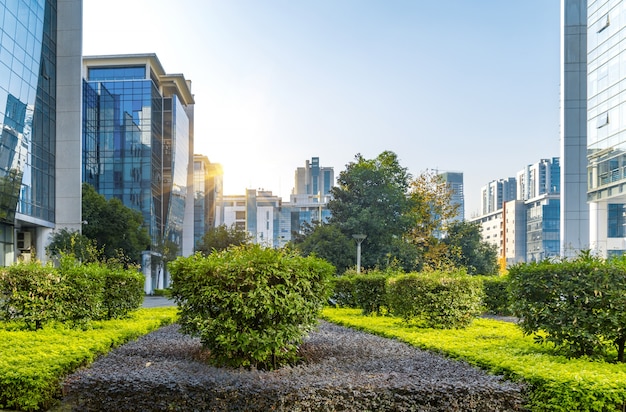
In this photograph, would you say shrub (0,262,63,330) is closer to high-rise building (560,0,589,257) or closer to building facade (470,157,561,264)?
high-rise building (560,0,589,257)

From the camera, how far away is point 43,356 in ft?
22.6

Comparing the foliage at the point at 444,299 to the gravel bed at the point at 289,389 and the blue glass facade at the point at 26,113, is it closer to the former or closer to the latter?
the gravel bed at the point at 289,389

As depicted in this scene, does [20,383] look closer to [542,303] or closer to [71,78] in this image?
[542,303]

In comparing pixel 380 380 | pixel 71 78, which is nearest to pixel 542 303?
pixel 380 380

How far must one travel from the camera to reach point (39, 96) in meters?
35.2

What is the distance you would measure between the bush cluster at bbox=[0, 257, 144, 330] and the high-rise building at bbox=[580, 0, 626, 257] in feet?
91.7

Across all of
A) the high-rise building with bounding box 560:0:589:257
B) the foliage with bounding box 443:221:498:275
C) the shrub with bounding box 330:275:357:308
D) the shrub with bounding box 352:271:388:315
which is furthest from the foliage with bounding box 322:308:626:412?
the high-rise building with bounding box 560:0:589:257

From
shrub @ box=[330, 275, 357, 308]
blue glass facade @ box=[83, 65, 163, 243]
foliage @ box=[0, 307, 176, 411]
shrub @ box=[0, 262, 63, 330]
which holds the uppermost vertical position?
blue glass facade @ box=[83, 65, 163, 243]

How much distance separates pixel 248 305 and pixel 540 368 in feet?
10.8

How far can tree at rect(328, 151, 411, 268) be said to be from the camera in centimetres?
3469

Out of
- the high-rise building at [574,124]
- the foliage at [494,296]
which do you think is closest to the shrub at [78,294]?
the foliage at [494,296]

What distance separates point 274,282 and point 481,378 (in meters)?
2.59

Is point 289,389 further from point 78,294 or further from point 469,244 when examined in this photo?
point 469,244

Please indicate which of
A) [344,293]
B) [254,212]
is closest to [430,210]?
[344,293]
